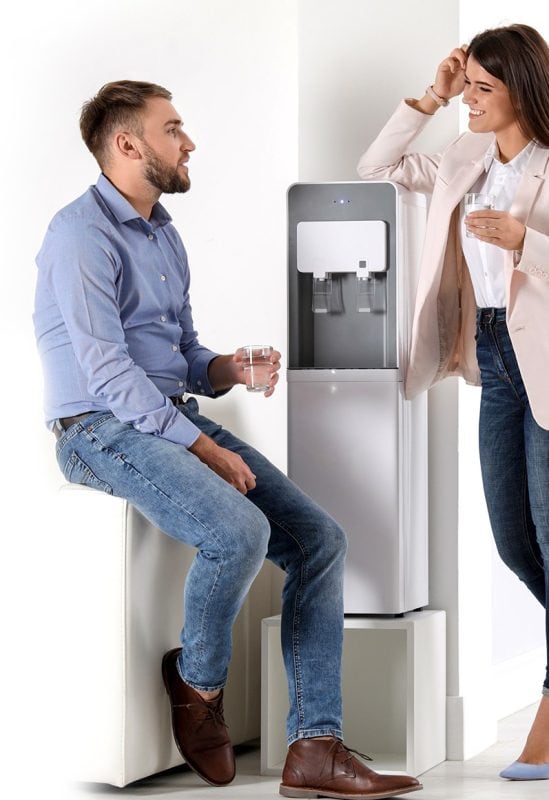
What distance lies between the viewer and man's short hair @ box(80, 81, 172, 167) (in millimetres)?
2852

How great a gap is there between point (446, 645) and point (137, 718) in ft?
2.96

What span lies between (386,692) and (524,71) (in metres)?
1.59

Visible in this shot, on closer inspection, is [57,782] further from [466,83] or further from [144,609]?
[466,83]

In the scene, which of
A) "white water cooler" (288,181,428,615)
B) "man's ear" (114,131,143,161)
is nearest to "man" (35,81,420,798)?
"man's ear" (114,131,143,161)

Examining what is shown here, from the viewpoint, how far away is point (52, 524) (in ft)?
9.03

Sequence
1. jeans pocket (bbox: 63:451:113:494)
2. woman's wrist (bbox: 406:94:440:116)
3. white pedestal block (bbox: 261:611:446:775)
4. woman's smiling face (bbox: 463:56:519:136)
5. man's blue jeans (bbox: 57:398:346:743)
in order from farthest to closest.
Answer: woman's wrist (bbox: 406:94:440:116) < white pedestal block (bbox: 261:611:446:775) < woman's smiling face (bbox: 463:56:519:136) < jeans pocket (bbox: 63:451:113:494) < man's blue jeans (bbox: 57:398:346:743)

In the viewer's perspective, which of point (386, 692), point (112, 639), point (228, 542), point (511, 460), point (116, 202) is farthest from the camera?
point (386, 692)

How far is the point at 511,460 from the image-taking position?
2.90 m

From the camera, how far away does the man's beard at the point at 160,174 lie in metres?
2.84

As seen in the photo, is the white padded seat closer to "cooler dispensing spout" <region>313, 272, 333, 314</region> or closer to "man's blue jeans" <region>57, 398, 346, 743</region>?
"man's blue jeans" <region>57, 398, 346, 743</region>

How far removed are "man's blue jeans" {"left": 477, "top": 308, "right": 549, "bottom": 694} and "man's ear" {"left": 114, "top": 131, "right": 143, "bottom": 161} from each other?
860mm

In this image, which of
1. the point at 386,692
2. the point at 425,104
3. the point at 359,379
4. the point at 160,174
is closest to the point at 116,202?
the point at 160,174

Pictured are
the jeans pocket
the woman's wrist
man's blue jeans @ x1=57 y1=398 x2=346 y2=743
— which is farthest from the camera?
the woman's wrist

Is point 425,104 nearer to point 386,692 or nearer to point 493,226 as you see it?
point 493,226
